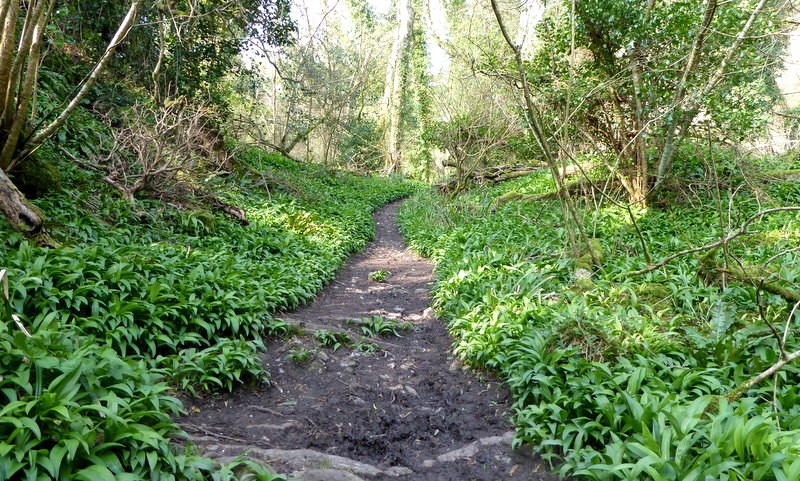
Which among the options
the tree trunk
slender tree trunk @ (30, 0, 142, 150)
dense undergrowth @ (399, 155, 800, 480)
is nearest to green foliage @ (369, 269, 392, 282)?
dense undergrowth @ (399, 155, 800, 480)

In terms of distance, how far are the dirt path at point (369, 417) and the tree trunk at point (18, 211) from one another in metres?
2.56

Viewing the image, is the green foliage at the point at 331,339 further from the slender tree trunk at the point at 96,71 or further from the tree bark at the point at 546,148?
the slender tree trunk at the point at 96,71

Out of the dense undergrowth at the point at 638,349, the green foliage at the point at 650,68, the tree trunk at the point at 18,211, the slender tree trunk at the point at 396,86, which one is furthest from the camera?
the slender tree trunk at the point at 396,86

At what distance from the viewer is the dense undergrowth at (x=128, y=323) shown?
2.10 metres

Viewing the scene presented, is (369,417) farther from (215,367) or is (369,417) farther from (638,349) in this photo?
(638,349)

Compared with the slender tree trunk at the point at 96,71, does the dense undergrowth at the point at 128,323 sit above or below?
below

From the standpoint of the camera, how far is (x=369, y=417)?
336cm

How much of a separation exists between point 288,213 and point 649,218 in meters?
6.82

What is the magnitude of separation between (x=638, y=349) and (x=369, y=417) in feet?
7.05

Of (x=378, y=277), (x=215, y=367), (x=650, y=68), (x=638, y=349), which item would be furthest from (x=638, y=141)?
(x=215, y=367)

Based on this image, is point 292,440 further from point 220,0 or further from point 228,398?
point 220,0

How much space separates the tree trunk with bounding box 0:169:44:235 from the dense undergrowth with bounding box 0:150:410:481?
220 mm

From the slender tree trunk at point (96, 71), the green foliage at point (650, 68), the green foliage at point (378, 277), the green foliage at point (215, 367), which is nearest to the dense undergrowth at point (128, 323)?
the green foliage at point (215, 367)

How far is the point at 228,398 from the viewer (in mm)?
3377
